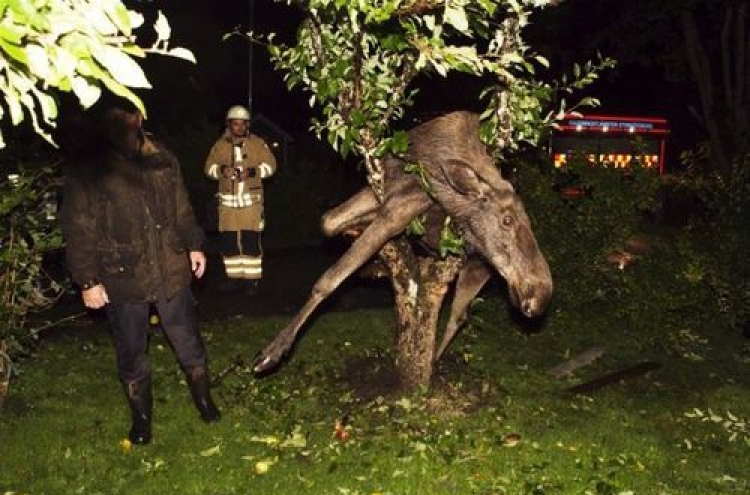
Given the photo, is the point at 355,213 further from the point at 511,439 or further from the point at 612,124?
the point at 612,124

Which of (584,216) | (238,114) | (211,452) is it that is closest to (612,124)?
(584,216)

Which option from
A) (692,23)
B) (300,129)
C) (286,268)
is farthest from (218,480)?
(300,129)

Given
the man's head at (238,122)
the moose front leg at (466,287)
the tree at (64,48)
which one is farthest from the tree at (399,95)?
the man's head at (238,122)

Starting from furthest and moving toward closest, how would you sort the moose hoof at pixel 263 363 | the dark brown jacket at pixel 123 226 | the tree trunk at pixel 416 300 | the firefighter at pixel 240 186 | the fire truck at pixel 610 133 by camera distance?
the fire truck at pixel 610 133
the firefighter at pixel 240 186
the tree trunk at pixel 416 300
the moose hoof at pixel 263 363
the dark brown jacket at pixel 123 226

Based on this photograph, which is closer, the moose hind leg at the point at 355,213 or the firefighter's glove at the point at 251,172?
the moose hind leg at the point at 355,213

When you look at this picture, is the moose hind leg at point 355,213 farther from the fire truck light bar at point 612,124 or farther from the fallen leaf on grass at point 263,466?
the fire truck light bar at point 612,124

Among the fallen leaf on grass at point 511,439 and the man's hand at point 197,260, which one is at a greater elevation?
the man's hand at point 197,260

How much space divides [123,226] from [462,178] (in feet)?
7.85

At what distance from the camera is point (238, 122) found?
9.63 meters

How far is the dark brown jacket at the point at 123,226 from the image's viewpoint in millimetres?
5523

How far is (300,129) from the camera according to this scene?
3206cm

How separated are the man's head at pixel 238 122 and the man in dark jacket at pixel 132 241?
12.4 feet

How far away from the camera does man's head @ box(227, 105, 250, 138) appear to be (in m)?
9.65

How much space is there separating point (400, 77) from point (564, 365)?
3475 millimetres
